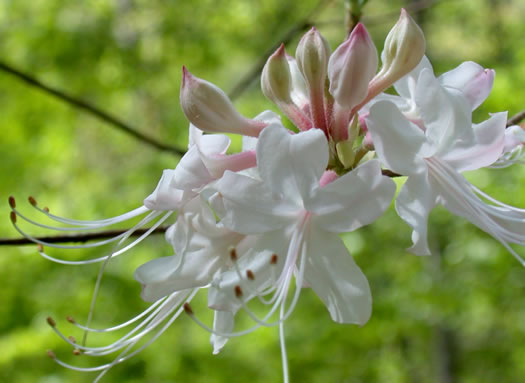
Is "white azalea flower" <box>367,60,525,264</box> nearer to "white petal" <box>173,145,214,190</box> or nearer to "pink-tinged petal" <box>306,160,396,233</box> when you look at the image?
"pink-tinged petal" <box>306,160,396,233</box>

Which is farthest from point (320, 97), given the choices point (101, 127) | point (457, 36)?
point (457, 36)

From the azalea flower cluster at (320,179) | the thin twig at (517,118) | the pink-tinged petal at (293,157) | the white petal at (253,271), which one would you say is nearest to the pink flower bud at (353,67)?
the azalea flower cluster at (320,179)

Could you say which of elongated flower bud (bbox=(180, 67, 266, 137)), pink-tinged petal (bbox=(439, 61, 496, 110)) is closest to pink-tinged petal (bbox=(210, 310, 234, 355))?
elongated flower bud (bbox=(180, 67, 266, 137))

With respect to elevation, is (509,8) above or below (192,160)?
below

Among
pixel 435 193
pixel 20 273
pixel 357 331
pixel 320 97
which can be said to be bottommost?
pixel 357 331

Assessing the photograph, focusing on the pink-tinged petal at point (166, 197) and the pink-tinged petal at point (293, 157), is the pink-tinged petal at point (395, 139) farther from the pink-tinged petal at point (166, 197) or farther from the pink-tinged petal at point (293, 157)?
the pink-tinged petal at point (166, 197)

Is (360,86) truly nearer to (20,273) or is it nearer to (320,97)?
(320,97)
